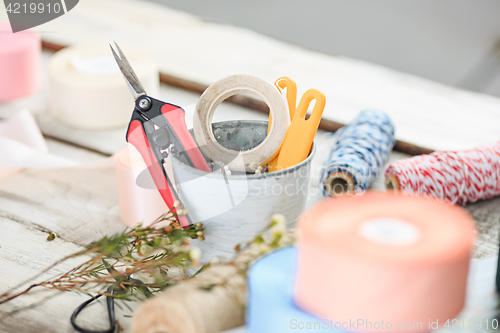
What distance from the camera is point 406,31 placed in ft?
4.56

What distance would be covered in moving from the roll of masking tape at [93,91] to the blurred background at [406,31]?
77cm

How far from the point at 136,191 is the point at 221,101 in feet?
0.40

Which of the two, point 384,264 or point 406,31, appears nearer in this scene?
point 384,264

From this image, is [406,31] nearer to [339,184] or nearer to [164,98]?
[164,98]

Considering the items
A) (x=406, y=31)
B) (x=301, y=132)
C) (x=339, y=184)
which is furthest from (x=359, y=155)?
(x=406, y=31)

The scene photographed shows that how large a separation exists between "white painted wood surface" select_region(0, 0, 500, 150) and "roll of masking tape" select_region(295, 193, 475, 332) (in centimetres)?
38

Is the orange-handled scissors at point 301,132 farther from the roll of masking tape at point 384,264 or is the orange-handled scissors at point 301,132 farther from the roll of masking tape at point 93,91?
the roll of masking tape at point 93,91

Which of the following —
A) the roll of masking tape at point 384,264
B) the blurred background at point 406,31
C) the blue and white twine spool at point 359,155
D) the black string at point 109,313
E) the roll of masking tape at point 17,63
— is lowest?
the black string at point 109,313

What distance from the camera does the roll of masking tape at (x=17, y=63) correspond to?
0.63 m

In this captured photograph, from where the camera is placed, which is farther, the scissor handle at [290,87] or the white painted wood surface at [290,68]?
the white painted wood surface at [290,68]

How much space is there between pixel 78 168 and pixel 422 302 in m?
0.40

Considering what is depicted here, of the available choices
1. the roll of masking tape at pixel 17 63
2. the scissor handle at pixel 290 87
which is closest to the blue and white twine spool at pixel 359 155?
the scissor handle at pixel 290 87

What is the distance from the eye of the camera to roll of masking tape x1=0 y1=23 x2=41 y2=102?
0.63 metres

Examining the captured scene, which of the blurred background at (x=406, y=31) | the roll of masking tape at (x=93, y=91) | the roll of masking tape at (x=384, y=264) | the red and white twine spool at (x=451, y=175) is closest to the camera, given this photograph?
the roll of masking tape at (x=384, y=264)
